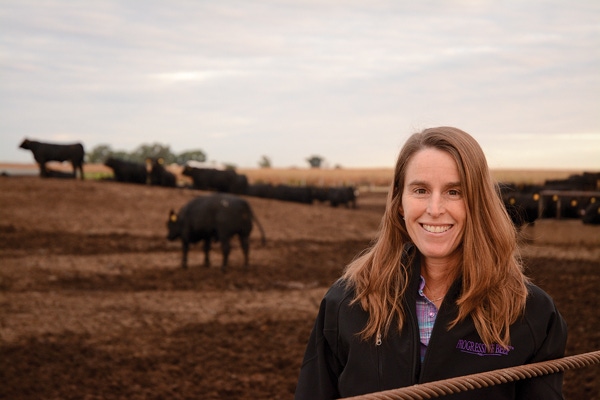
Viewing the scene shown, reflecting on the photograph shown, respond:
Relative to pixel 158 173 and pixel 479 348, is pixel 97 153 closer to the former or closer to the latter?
pixel 158 173

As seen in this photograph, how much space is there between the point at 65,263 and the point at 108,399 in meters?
9.41

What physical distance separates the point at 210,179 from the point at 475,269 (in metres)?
34.2

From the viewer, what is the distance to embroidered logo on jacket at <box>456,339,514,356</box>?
2.21 metres

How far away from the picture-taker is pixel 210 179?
36.0 m

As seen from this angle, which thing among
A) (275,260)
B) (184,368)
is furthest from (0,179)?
(184,368)

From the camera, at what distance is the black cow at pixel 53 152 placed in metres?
32.2

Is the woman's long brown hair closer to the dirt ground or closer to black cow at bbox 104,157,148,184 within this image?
the dirt ground

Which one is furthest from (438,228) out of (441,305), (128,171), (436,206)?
(128,171)

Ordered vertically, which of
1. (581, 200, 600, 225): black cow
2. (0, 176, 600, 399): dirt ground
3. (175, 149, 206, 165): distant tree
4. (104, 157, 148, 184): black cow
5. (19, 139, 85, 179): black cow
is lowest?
(0, 176, 600, 399): dirt ground

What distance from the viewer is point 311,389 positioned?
95.4 inches

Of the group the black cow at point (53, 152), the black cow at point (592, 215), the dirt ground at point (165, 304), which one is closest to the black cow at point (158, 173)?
the black cow at point (53, 152)

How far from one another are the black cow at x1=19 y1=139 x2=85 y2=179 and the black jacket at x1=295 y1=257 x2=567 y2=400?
32.1m

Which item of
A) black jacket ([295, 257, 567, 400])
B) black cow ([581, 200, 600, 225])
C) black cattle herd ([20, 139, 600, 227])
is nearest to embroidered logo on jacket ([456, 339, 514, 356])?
black jacket ([295, 257, 567, 400])

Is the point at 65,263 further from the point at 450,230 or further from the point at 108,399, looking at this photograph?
the point at 450,230
